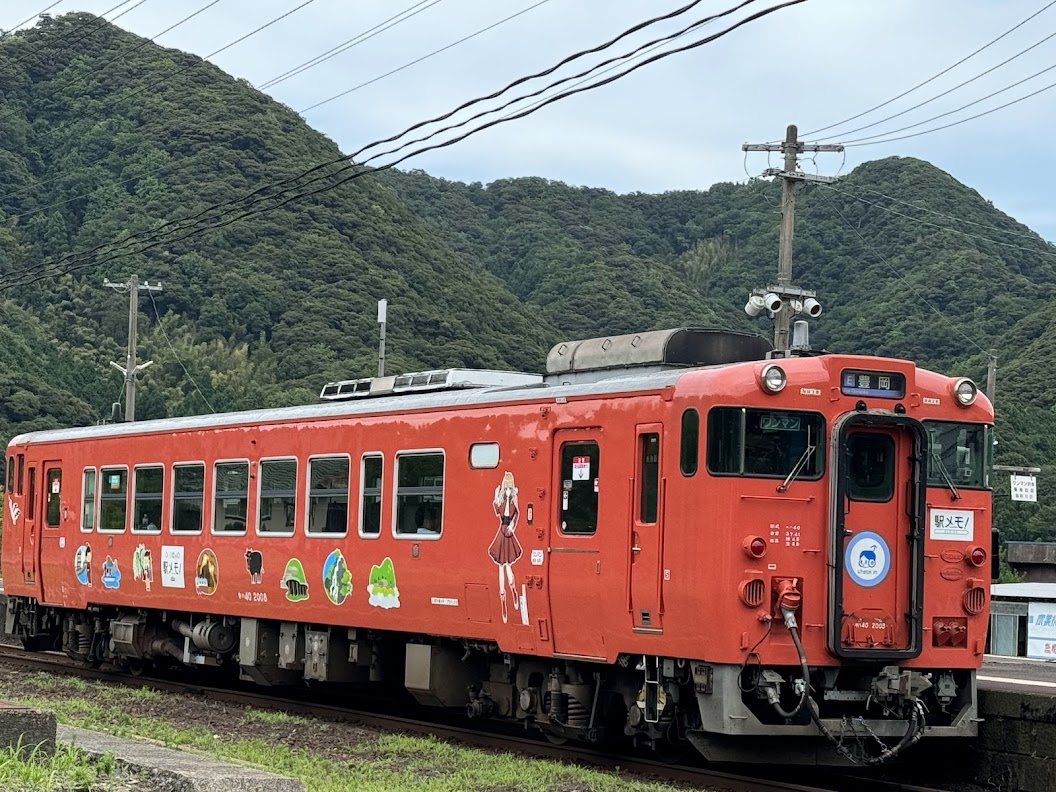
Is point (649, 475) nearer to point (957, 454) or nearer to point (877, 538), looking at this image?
point (877, 538)

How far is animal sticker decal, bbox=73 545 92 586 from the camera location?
19.1 meters

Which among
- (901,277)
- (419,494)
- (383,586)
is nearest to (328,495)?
(383,586)

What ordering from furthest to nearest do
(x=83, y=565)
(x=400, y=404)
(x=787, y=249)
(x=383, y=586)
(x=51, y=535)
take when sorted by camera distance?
(x=787, y=249) < (x=51, y=535) < (x=83, y=565) < (x=400, y=404) < (x=383, y=586)

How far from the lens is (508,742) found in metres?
13.0

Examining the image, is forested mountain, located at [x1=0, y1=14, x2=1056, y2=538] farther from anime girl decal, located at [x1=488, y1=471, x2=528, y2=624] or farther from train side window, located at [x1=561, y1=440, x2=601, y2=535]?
train side window, located at [x1=561, y1=440, x2=601, y2=535]

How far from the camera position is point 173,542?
17.4 meters

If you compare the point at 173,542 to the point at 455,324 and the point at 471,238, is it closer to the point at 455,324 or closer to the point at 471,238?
the point at 455,324

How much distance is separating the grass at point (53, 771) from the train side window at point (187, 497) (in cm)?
850

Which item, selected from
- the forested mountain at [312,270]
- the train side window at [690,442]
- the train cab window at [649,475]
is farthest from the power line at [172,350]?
the train side window at [690,442]

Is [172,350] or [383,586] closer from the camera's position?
[383,586]

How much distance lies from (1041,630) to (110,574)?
496 inches

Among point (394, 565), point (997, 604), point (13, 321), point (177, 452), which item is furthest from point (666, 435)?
point (13, 321)

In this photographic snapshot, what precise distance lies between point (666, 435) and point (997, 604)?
14.0 m

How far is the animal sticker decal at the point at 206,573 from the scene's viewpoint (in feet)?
54.7
